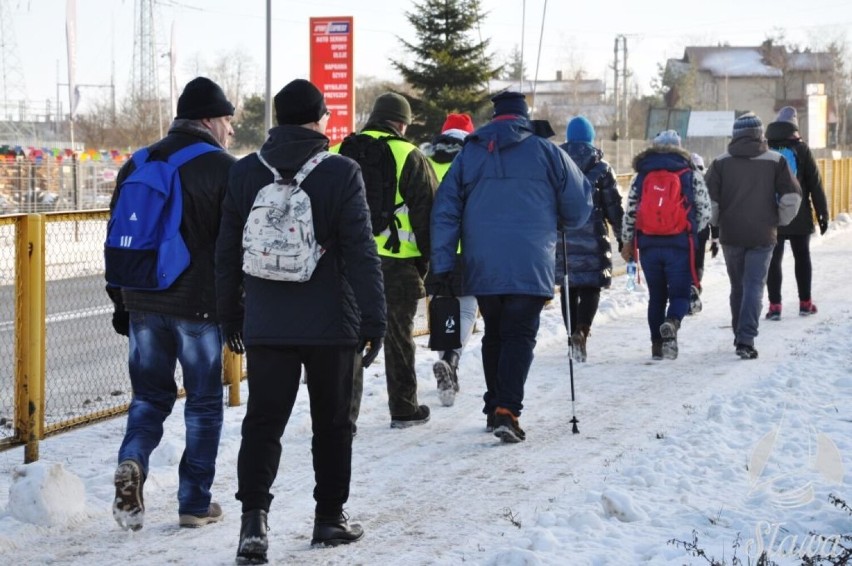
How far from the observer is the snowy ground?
5.27 meters

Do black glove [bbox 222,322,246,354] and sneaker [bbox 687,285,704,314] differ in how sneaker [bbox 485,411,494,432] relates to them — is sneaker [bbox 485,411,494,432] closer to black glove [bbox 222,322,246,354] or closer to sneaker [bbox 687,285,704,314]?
black glove [bbox 222,322,246,354]

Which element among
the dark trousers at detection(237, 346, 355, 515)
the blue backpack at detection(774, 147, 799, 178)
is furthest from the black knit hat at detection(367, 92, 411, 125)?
the blue backpack at detection(774, 147, 799, 178)

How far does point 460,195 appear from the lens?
24.3 feet

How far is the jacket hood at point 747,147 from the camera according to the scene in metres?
10.7

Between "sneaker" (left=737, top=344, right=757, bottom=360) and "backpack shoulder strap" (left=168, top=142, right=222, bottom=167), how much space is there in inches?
238

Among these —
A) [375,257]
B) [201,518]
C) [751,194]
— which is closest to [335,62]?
[751,194]

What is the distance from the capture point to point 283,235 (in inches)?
195

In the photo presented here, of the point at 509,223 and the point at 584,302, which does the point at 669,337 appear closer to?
the point at 584,302

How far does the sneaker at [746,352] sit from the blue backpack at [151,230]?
20.0ft

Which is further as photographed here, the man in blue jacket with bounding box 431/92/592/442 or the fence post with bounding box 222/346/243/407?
Result: the fence post with bounding box 222/346/243/407

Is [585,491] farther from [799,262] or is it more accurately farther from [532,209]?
[799,262]

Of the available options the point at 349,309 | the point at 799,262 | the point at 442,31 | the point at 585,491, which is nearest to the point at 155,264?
the point at 349,309

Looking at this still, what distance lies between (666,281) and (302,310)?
5938 mm

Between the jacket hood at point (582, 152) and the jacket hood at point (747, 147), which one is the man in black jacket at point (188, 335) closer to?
the jacket hood at point (582, 152)
